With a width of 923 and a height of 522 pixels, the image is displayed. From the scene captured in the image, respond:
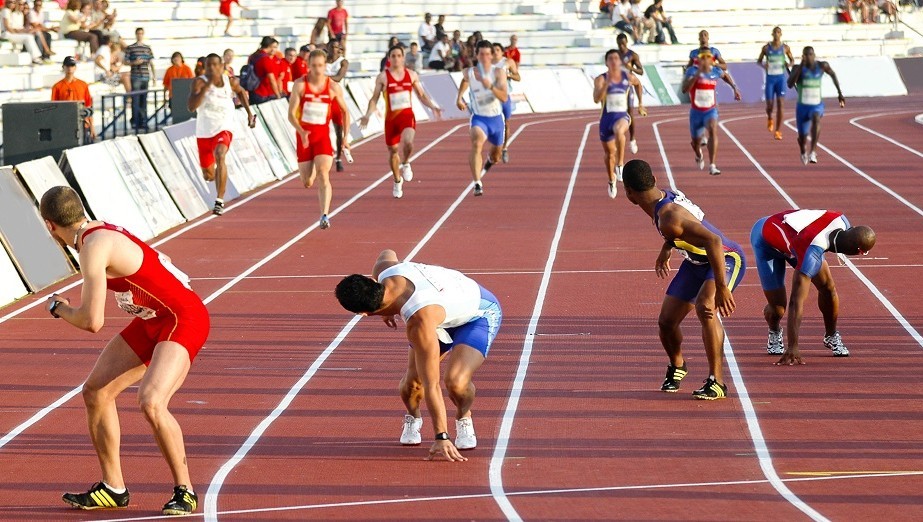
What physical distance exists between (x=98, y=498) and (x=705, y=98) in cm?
1696

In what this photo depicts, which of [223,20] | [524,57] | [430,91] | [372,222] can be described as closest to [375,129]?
[430,91]

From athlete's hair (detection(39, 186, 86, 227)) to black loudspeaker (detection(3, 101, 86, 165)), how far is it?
37.6 feet

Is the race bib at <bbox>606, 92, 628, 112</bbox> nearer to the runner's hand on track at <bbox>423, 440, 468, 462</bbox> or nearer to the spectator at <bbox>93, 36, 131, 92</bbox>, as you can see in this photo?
the spectator at <bbox>93, 36, 131, 92</bbox>

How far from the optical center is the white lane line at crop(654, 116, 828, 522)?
7176 mm

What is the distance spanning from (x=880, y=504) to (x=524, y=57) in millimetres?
38386

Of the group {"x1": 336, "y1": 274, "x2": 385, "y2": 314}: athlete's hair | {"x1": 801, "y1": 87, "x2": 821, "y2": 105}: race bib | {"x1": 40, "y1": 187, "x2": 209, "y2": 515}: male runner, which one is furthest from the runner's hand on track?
{"x1": 801, "y1": 87, "x2": 821, "y2": 105}: race bib

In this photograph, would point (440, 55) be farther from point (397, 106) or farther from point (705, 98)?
point (397, 106)

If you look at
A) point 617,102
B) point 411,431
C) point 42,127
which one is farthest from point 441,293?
point 617,102

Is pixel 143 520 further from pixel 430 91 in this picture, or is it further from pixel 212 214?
pixel 430 91

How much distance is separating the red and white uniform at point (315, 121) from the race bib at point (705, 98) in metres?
6.77

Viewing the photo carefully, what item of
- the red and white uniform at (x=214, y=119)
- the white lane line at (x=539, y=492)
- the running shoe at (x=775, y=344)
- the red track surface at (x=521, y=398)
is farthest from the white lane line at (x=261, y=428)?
the red and white uniform at (x=214, y=119)

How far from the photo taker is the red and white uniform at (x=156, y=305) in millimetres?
7219

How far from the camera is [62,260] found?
14922 millimetres

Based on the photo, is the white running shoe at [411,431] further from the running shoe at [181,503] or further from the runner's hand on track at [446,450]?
the running shoe at [181,503]
